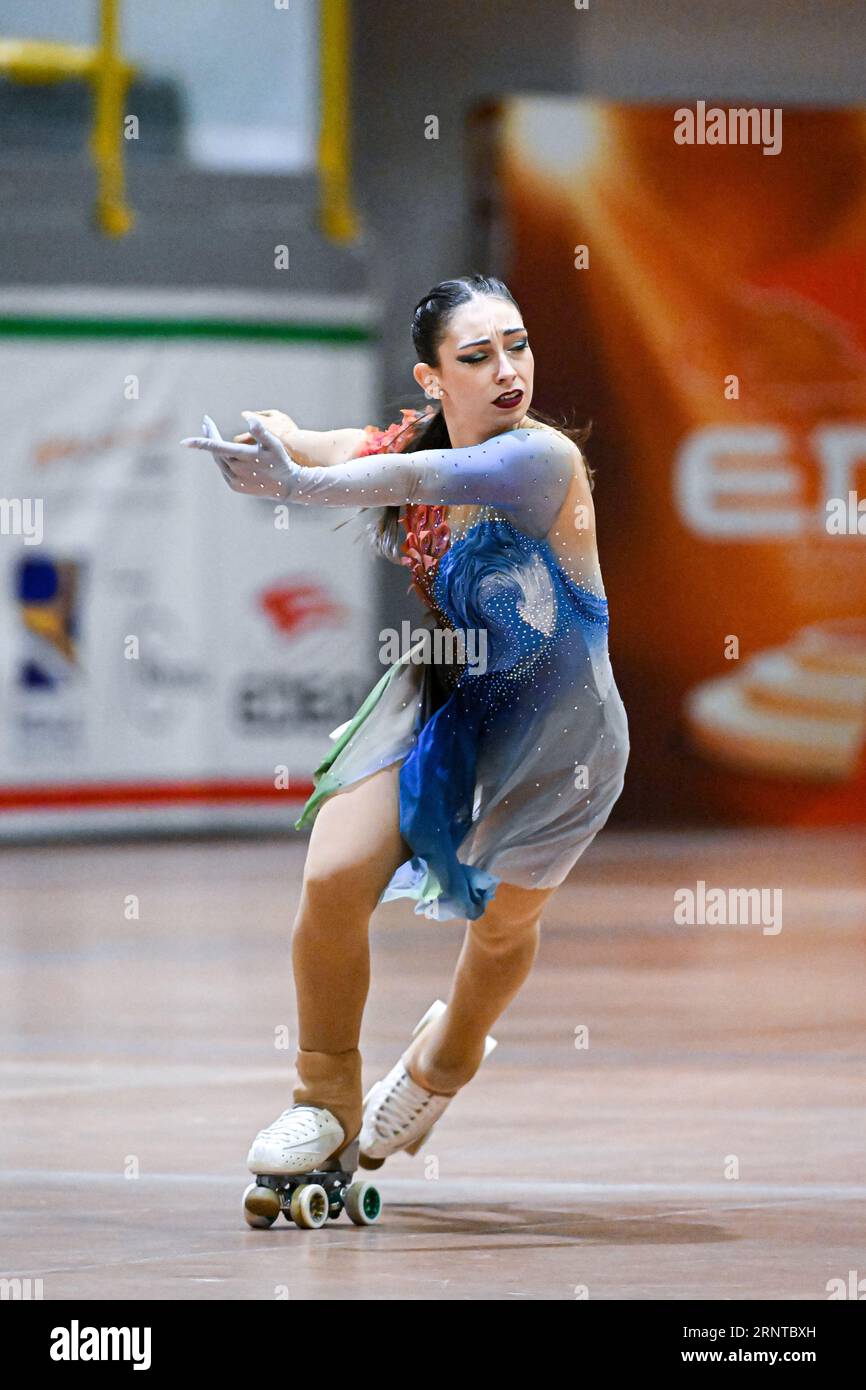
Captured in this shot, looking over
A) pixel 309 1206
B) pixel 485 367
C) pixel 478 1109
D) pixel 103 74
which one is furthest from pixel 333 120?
pixel 309 1206

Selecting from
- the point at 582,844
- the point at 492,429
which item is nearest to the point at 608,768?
the point at 582,844

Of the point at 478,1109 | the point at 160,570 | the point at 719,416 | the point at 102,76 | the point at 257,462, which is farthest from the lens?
the point at 719,416

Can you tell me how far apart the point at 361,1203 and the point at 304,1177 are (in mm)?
119

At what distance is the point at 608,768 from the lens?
5.04 meters

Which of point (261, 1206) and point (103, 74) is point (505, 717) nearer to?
point (261, 1206)

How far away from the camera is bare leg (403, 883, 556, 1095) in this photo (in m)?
5.10

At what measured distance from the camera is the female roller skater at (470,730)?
4797mm

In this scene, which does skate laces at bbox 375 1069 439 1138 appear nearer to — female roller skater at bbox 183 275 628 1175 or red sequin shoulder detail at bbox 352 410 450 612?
female roller skater at bbox 183 275 628 1175

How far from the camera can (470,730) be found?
5.01 m

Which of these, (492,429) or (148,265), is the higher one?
(148,265)

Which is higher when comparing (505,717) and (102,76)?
(102,76)

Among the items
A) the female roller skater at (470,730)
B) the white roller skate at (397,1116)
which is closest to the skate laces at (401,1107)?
the white roller skate at (397,1116)

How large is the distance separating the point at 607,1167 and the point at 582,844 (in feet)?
2.51

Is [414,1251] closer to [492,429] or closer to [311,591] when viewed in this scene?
[492,429]
